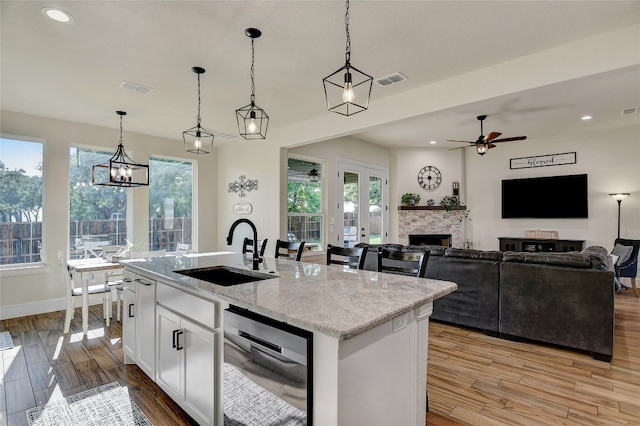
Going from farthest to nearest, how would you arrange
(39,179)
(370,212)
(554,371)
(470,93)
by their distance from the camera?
(370,212), (39,179), (470,93), (554,371)

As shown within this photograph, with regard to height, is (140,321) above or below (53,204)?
below

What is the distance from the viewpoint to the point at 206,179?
654 cm

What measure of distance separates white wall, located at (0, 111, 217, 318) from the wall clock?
5372mm

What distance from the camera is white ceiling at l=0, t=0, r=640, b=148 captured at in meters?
2.38

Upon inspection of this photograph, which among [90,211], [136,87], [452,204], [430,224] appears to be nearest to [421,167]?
[452,204]

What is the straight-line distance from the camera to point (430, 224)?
773 centimetres

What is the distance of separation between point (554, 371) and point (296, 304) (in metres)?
2.66

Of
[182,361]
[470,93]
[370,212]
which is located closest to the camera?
[182,361]

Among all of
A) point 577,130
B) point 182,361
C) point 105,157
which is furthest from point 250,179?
point 577,130

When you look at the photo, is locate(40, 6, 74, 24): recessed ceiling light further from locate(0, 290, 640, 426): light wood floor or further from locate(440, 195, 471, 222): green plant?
locate(440, 195, 471, 222): green plant

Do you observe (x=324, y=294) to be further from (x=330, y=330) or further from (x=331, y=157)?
(x=331, y=157)

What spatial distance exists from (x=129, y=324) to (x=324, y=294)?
7.04ft

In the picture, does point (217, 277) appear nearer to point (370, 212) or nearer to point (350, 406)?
point (350, 406)

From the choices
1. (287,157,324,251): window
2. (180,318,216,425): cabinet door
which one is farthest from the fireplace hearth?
(180,318,216,425): cabinet door
